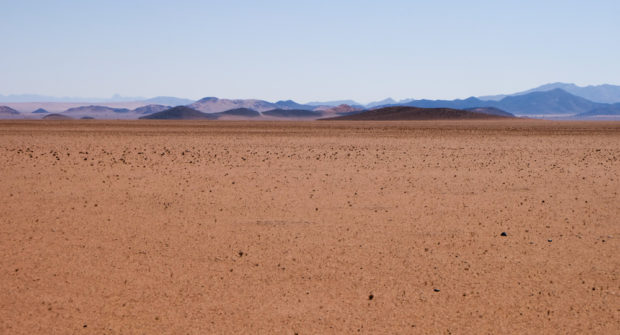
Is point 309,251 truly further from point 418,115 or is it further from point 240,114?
point 240,114

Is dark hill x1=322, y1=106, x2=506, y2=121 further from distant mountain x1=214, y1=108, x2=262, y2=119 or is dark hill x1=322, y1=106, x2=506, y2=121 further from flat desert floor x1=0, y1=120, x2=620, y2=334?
distant mountain x1=214, y1=108, x2=262, y2=119

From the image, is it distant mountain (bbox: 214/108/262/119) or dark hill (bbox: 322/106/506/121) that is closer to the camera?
dark hill (bbox: 322/106/506/121)

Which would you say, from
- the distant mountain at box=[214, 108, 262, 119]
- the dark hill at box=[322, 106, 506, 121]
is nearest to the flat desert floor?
the dark hill at box=[322, 106, 506, 121]

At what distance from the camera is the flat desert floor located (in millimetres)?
5699

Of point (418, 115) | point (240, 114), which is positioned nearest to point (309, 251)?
point (418, 115)

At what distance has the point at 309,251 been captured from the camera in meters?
8.02

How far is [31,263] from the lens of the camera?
290 inches

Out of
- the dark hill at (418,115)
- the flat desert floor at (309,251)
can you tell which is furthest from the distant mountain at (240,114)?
the flat desert floor at (309,251)

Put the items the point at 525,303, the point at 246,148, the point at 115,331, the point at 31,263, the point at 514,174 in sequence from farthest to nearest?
the point at 246,148 → the point at 514,174 → the point at 31,263 → the point at 525,303 → the point at 115,331

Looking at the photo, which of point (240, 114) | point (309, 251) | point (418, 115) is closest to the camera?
point (309, 251)

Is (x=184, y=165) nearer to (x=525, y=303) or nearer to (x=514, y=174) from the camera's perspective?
(x=514, y=174)

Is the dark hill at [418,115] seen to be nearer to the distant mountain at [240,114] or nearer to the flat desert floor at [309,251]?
the flat desert floor at [309,251]

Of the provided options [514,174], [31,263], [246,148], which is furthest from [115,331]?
[246,148]

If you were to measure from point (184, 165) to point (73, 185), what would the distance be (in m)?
4.56
